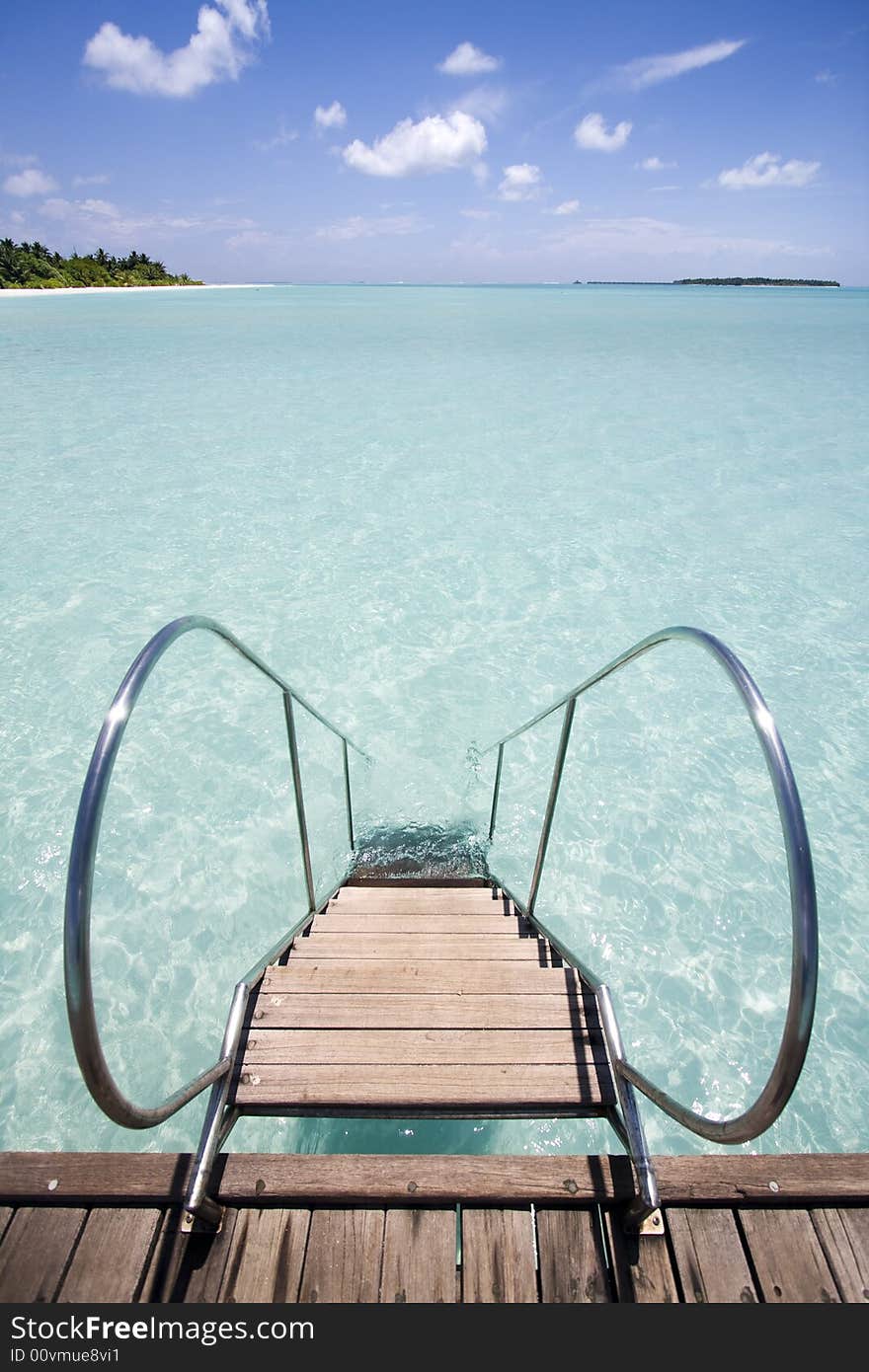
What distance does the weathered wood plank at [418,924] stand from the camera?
246cm

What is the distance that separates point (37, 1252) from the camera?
1357 millimetres

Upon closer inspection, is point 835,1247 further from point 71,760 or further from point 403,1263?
point 71,760

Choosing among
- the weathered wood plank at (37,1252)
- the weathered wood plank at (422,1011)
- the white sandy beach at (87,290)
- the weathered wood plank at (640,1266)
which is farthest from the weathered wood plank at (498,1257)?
the white sandy beach at (87,290)

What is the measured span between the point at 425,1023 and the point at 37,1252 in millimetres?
995

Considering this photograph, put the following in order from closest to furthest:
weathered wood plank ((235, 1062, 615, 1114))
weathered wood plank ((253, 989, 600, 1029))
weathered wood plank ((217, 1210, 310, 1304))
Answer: weathered wood plank ((217, 1210, 310, 1304)) < weathered wood plank ((235, 1062, 615, 1114)) < weathered wood plank ((253, 989, 600, 1029))

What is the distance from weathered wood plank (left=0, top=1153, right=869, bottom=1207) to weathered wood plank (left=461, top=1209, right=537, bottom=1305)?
42 millimetres

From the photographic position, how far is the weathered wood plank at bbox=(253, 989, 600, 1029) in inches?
71.5

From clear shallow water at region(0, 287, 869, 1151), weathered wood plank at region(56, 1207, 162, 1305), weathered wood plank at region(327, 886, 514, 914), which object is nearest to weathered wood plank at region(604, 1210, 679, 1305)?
weathered wood plank at region(56, 1207, 162, 1305)

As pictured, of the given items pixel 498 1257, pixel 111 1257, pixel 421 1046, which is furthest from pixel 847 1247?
pixel 111 1257

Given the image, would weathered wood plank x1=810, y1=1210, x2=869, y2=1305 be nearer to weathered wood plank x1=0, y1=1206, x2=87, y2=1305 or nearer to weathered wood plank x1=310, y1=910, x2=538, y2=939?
weathered wood plank x1=310, y1=910, x2=538, y2=939

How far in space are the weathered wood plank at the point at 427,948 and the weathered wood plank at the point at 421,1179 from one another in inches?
27.9

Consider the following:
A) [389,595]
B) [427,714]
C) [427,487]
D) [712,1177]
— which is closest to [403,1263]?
[712,1177]

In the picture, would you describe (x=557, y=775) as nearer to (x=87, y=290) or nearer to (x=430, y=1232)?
(x=430, y=1232)

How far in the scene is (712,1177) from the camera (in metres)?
1.45
